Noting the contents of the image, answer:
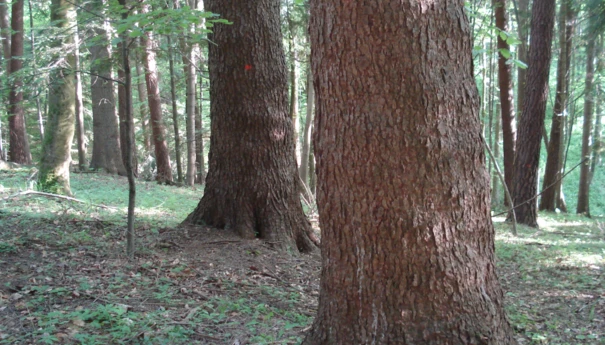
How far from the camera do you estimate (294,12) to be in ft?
50.0

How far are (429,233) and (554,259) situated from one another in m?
5.92

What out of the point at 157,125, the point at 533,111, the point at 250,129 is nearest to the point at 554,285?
the point at 250,129

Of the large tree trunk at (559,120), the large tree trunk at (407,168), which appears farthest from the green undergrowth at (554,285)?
the large tree trunk at (559,120)

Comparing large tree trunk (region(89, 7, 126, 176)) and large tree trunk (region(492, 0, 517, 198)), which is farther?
large tree trunk (region(89, 7, 126, 176))

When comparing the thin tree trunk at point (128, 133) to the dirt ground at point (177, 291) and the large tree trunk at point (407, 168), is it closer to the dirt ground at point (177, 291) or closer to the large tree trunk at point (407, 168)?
the dirt ground at point (177, 291)

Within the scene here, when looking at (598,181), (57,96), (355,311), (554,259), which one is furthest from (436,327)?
(598,181)

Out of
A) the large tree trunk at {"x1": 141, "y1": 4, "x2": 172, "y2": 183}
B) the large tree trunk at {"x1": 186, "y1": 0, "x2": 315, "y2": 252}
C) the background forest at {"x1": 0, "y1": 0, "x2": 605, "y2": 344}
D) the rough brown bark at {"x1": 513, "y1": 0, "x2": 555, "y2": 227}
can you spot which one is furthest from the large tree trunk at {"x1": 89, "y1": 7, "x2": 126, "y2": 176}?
the rough brown bark at {"x1": 513, "y1": 0, "x2": 555, "y2": 227}

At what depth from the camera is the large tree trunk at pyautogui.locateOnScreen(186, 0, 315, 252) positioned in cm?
654

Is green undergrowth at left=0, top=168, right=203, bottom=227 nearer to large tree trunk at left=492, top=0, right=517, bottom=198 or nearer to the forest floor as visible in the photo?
the forest floor

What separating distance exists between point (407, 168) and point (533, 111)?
1047 centimetres

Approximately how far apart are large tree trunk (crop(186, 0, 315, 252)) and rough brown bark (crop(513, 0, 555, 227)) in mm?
7658

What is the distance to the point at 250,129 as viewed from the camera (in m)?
6.57

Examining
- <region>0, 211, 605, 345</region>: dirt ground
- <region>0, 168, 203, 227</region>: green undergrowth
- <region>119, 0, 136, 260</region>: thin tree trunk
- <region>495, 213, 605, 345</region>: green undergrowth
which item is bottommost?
<region>495, 213, 605, 345</region>: green undergrowth

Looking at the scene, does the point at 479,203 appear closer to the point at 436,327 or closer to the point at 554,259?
the point at 436,327
